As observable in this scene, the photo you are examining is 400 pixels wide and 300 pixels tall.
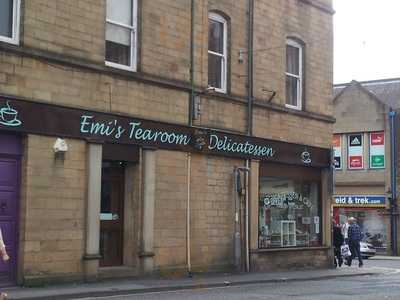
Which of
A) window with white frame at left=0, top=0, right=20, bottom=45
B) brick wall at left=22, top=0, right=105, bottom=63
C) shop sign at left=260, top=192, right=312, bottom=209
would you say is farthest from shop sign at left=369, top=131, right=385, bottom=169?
window with white frame at left=0, top=0, right=20, bottom=45

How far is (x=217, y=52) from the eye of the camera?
19.4 m

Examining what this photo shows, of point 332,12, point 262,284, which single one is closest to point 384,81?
point 332,12

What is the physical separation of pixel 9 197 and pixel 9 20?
143 inches

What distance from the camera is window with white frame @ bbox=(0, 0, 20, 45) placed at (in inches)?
554

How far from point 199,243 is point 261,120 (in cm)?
447

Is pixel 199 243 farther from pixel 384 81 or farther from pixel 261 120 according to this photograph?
pixel 384 81

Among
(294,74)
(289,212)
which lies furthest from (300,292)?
(294,74)

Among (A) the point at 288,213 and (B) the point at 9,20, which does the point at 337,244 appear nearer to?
(A) the point at 288,213

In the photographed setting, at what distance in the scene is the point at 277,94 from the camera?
69.5 feet

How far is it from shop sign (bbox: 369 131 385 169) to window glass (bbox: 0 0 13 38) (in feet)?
90.0

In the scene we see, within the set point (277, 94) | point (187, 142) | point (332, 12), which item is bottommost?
point (187, 142)

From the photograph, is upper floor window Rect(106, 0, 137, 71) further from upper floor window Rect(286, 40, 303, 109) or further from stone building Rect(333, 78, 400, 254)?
stone building Rect(333, 78, 400, 254)

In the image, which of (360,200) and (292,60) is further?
(360,200)

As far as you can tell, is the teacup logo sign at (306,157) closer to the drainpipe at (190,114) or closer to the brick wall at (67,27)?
the drainpipe at (190,114)
